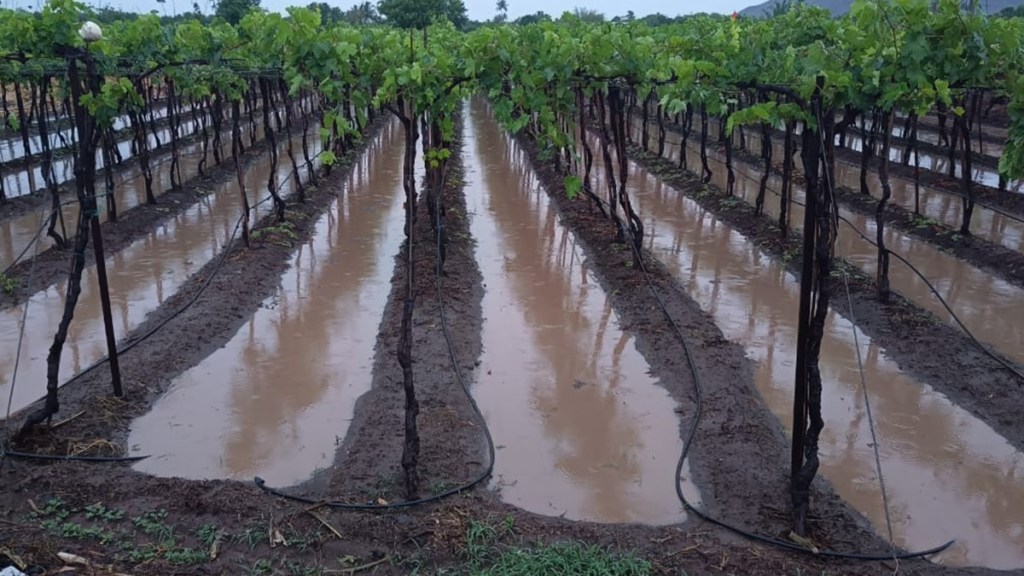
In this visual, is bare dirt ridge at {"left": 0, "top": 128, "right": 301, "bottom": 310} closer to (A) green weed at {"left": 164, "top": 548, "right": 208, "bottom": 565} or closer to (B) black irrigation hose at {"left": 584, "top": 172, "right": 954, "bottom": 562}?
(A) green weed at {"left": 164, "top": 548, "right": 208, "bottom": 565}

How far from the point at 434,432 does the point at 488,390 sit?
1.35m

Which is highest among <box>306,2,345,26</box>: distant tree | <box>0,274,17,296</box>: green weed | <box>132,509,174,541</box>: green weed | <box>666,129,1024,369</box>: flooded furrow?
<box>306,2,345,26</box>: distant tree

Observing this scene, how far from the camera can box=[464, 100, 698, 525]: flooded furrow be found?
22.8 feet

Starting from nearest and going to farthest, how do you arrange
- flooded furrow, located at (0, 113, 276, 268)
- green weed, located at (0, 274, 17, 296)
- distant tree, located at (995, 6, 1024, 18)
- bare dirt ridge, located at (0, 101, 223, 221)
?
green weed, located at (0, 274, 17, 296) → flooded furrow, located at (0, 113, 276, 268) → bare dirt ridge, located at (0, 101, 223, 221) → distant tree, located at (995, 6, 1024, 18)

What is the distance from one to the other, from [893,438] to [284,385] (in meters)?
6.34

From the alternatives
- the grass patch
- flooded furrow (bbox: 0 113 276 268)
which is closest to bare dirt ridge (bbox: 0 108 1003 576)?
the grass patch

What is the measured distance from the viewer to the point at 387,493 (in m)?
6.50

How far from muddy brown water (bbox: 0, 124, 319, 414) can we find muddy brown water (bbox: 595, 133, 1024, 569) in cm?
720

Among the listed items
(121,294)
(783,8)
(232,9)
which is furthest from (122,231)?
(232,9)

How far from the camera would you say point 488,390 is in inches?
349

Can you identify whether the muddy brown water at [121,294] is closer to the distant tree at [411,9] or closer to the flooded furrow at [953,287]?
the flooded furrow at [953,287]

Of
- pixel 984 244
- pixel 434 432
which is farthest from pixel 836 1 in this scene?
pixel 434 432

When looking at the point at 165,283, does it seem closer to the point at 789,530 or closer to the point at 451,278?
Result: the point at 451,278

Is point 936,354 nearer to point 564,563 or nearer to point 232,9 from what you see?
point 564,563
